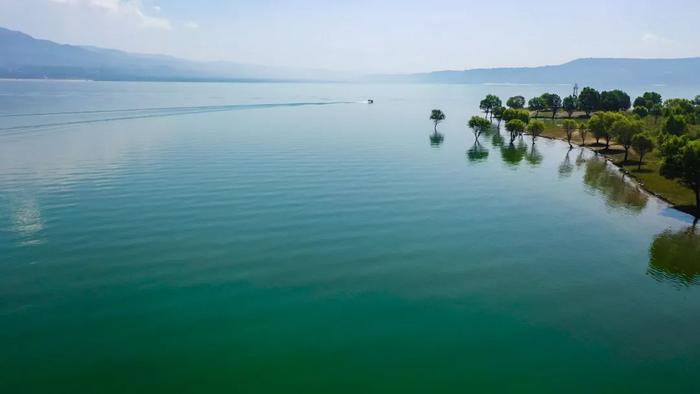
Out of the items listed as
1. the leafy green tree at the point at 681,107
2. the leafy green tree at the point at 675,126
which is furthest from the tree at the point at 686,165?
the leafy green tree at the point at 681,107

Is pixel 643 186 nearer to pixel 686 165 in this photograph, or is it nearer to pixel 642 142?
pixel 642 142

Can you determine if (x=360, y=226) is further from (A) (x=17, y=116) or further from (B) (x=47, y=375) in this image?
(A) (x=17, y=116)

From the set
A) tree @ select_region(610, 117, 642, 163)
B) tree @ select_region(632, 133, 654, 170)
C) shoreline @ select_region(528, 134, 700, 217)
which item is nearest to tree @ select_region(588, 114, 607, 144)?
shoreline @ select_region(528, 134, 700, 217)

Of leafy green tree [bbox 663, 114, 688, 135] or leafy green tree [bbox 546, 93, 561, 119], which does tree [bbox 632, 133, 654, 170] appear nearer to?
leafy green tree [bbox 663, 114, 688, 135]

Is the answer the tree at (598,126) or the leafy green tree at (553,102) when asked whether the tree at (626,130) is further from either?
the leafy green tree at (553,102)

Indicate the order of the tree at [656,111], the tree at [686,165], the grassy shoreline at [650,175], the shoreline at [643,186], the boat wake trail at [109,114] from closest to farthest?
the tree at [686,165], the shoreline at [643,186], the grassy shoreline at [650,175], the boat wake trail at [109,114], the tree at [656,111]

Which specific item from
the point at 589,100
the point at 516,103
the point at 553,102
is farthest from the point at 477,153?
the point at 516,103
